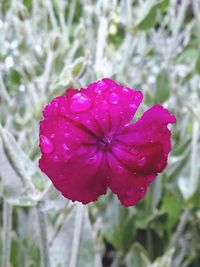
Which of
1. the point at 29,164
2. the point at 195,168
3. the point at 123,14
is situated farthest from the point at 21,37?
the point at 29,164

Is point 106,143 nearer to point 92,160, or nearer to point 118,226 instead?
point 92,160

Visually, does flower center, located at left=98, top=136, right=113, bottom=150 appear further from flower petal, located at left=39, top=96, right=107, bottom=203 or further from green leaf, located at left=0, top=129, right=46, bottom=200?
green leaf, located at left=0, top=129, right=46, bottom=200

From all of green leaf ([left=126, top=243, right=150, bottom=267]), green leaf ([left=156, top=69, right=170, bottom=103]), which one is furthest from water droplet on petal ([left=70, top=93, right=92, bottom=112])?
green leaf ([left=156, top=69, right=170, bottom=103])

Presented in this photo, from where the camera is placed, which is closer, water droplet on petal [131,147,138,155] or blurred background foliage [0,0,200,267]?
water droplet on petal [131,147,138,155]

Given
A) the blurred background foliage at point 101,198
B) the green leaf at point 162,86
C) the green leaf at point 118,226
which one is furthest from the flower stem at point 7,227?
the green leaf at point 162,86

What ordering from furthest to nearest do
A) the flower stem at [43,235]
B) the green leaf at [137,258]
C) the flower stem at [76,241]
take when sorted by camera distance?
the green leaf at [137,258], the flower stem at [76,241], the flower stem at [43,235]

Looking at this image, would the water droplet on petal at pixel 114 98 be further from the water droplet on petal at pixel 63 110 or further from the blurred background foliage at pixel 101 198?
the blurred background foliage at pixel 101 198
